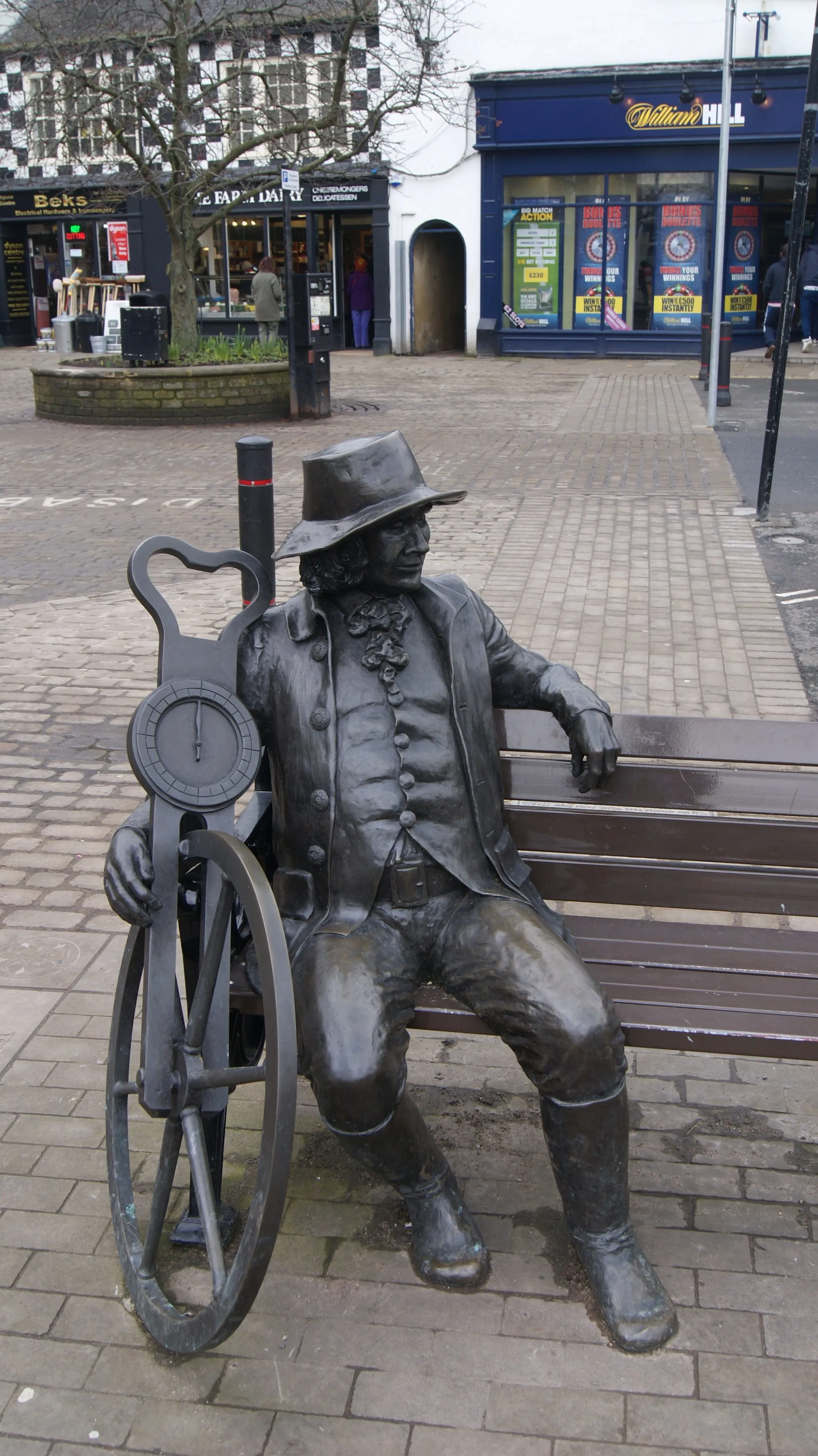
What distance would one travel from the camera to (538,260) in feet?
82.2

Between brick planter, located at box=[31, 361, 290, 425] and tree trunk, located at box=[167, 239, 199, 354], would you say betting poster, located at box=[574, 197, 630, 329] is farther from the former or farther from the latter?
brick planter, located at box=[31, 361, 290, 425]

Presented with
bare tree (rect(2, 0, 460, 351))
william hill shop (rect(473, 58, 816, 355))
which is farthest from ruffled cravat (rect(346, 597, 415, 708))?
william hill shop (rect(473, 58, 816, 355))

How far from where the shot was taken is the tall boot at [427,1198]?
2.76 m

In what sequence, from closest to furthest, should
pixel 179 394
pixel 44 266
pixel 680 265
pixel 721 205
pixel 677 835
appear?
pixel 677 835 < pixel 721 205 < pixel 179 394 < pixel 680 265 < pixel 44 266

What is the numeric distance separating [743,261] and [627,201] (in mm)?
2341

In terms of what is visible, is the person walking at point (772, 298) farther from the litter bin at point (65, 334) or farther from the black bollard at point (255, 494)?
the black bollard at point (255, 494)

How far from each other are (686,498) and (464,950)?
Result: 9.29m

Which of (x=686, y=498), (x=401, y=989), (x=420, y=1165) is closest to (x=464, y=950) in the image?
(x=401, y=989)

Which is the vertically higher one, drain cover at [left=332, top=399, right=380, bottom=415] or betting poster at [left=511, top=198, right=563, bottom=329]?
betting poster at [left=511, top=198, right=563, bottom=329]

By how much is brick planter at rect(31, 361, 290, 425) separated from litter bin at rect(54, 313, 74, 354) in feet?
32.2

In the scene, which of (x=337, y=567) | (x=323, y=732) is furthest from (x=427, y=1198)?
(x=337, y=567)

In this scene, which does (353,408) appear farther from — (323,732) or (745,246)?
(323,732)

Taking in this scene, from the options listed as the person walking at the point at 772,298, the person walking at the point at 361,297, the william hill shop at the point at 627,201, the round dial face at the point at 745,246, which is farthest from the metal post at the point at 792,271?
the person walking at the point at 361,297

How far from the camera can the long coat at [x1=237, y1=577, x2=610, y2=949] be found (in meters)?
3.01
